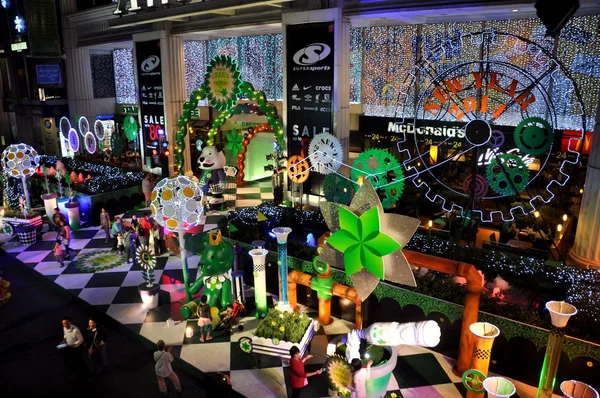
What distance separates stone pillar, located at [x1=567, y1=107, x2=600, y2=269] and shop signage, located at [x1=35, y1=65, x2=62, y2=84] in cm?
2158

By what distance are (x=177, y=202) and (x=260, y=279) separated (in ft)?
6.86

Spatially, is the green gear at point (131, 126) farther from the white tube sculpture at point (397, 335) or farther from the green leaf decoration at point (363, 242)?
the white tube sculpture at point (397, 335)

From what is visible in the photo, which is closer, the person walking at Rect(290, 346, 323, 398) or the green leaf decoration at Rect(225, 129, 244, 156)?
the person walking at Rect(290, 346, 323, 398)

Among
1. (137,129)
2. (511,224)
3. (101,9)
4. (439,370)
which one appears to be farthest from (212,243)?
(101,9)

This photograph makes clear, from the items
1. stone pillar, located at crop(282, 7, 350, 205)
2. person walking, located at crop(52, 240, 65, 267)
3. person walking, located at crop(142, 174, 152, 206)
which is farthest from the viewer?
person walking, located at crop(142, 174, 152, 206)

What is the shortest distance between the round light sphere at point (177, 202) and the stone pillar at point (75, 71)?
17000mm

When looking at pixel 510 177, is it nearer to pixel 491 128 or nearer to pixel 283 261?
pixel 491 128

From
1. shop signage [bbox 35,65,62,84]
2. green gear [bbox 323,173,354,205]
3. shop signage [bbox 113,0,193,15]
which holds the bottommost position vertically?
green gear [bbox 323,173,354,205]

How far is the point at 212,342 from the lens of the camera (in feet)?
27.7

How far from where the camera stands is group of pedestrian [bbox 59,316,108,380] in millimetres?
7549

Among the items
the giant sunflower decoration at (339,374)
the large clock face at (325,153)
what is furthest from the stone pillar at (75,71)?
the giant sunflower decoration at (339,374)

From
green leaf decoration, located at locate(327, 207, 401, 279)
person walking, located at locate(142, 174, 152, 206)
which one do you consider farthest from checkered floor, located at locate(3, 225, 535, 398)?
person walking, located at locate(142, 174, 152, 206)

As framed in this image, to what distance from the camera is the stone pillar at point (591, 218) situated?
912 centimetres

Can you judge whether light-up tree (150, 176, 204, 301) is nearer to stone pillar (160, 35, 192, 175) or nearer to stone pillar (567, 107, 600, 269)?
stone pillar (567, 107, 600, 269)
